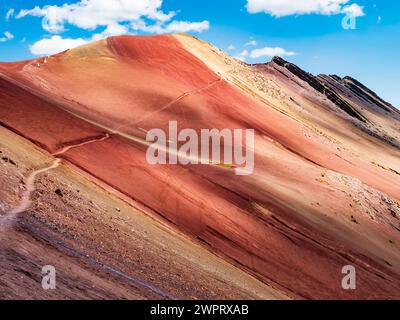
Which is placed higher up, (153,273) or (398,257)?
(398,257)

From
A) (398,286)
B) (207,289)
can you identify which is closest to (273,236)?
(398,286)

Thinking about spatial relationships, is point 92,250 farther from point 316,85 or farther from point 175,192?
point 316,85

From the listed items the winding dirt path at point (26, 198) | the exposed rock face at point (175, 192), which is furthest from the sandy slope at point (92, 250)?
the winding dirt path at point (26, 198)

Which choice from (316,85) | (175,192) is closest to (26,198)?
(175,192)

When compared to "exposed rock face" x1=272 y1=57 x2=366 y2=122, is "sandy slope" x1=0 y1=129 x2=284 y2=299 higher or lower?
lower

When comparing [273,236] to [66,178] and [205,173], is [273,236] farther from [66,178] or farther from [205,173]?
[66,178]

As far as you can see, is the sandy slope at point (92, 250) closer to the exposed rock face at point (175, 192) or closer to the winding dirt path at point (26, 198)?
the exposed rock face at point (175, 192)

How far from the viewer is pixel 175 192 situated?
27203 millimetres

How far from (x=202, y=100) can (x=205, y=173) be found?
1683 centimetres

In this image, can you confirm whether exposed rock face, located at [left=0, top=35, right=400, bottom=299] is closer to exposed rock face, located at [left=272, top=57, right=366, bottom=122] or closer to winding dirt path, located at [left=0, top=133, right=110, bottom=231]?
winding dirt path, located at [left=0, top=133, right=110, bottom=231]

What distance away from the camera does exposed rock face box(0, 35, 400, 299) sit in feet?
56.3

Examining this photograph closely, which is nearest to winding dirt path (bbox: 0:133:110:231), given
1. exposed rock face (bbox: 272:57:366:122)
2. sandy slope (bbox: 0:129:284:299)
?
sandy slope (bbox: 0:129:284:299)

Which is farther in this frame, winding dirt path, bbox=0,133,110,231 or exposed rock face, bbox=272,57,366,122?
exposed rock face, bbox=272,57,366,122

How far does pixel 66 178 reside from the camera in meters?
22.6
